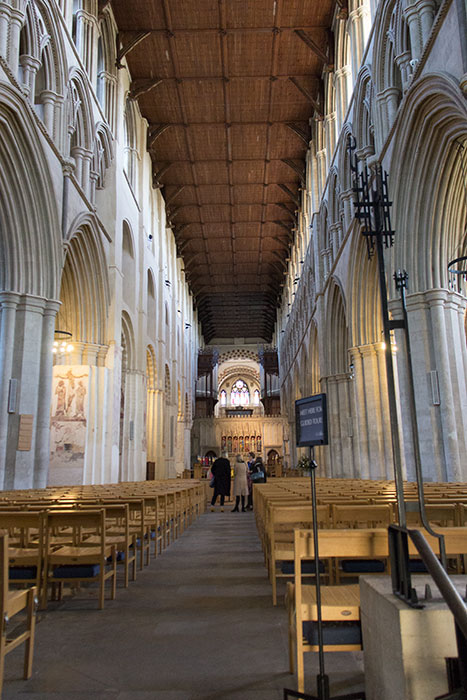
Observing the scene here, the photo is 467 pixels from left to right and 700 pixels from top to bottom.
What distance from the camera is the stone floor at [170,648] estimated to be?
2.73m

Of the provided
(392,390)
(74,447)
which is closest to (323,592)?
(392,390)

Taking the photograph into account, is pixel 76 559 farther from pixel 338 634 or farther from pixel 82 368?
pixel 82 368

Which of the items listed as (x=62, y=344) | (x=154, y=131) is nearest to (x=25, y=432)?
(x=62, y=344)

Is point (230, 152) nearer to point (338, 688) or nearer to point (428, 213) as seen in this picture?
point (428, 213)

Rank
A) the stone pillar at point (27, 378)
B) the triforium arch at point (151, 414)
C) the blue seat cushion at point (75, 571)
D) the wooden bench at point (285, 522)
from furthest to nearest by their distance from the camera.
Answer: the triforium arch at point (151, 414) < the stone pillar at point (27, 378) < the blue seat cushion at point (75, 571) < the wooden bench at point (285, 522)

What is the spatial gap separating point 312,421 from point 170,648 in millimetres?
1646

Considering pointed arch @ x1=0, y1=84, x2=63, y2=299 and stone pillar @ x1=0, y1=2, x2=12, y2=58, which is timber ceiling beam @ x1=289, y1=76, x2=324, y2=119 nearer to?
pointed arch @ x1=0, y1=84, x2=63, y2=299

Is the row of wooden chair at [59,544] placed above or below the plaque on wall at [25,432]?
below

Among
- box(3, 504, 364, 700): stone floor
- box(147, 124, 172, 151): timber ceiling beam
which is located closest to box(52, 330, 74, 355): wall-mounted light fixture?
box(3, 504, 364, 700): stone floor

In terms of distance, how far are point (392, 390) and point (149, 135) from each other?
19.7m

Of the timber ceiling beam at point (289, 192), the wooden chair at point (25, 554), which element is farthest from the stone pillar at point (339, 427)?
the wooden chair at point (25, 554)

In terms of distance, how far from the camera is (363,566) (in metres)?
4.16

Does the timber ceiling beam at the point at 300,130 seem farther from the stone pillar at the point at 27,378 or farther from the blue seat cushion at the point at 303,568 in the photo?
the blue seat cushion at the point at 303,568

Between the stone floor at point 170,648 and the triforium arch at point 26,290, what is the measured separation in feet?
16.8
